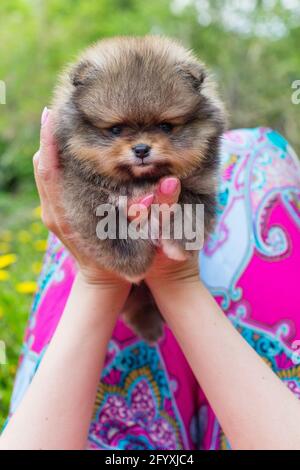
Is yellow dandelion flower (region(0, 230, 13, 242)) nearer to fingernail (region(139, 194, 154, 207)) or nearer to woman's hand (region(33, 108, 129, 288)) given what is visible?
woman's hand (region(33, 108, 129, 288))

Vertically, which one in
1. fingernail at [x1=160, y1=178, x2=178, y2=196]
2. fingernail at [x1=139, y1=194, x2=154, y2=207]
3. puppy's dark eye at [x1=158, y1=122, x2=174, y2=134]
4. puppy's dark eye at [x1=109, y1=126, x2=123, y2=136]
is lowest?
fingernail at [x1=139, y1=194, x2=154, y2=207]

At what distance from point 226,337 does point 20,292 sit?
1.64 meters

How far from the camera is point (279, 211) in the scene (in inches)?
73.8

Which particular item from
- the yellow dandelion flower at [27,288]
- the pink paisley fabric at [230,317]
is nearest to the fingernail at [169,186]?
the pink paisley fabric at [230,317]

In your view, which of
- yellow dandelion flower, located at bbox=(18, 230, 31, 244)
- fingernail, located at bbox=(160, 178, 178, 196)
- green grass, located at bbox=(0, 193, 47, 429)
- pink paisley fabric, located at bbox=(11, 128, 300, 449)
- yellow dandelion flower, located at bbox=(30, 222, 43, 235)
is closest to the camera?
fingernail, located at bbox=(160, 178, 178, 196)

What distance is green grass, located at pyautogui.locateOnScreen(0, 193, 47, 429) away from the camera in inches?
95.4

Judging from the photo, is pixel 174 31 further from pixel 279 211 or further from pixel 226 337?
pixel 226 337

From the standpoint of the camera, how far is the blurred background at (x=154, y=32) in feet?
17.7

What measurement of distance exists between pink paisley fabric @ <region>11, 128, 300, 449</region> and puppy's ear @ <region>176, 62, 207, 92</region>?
42 centimetres

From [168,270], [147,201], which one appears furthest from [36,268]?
[147,201]

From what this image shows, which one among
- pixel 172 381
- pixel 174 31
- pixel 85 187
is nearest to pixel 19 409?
pixel 172 381

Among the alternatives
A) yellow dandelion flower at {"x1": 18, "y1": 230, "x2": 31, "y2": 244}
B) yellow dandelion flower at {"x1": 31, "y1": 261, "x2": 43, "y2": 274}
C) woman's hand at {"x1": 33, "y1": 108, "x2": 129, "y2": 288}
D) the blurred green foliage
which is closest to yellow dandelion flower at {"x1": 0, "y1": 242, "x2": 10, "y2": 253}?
yellow dandelion flower at {"x1": 18, "y1": 230, "x2": 31, "y2": 244}

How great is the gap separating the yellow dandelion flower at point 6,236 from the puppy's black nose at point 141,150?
2703mm

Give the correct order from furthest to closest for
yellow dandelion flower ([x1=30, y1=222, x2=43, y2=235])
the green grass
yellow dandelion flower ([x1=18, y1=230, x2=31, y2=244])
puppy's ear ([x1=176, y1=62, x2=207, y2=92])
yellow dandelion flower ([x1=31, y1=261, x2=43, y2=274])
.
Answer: yellow dandelion flower ([x1=30, y1=222, x2=43, y2=235]) < yellow dandelion flower ([x1=18, y1=230, x2=31, y2=244]) < yellow dandelion flower ([x1=31, y1=261, x2=43, y2=274]) < the green grass < puppy's ear ([x1=176, y1=62, x2=207, y2=92])
